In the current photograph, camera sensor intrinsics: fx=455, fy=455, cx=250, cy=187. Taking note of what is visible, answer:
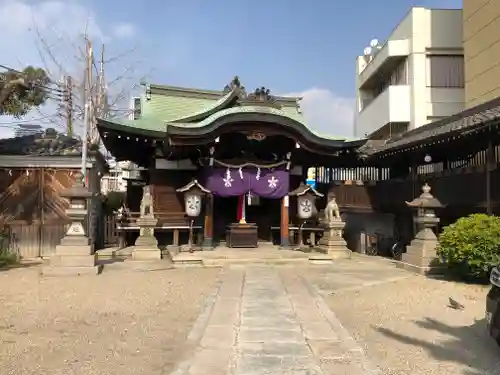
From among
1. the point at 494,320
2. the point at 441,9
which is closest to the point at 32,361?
the point at 494,320

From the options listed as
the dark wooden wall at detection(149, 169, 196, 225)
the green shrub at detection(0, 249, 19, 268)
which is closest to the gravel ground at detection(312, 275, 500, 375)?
the dark wooden wall at detection(149, 169, 196, 225)

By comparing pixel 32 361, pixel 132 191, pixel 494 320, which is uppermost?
pixel 132 191

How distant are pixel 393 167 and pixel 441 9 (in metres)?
12.1

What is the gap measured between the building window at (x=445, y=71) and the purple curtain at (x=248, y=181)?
1365 centimetres

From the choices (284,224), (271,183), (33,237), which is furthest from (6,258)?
(284,224)

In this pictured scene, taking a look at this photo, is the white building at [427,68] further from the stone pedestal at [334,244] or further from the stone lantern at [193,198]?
the stone lantern at [193,198]

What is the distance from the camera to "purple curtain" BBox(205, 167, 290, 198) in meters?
15.5

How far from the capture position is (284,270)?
12.4 metres

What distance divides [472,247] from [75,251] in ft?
29.9

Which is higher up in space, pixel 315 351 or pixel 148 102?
pixel 148 102

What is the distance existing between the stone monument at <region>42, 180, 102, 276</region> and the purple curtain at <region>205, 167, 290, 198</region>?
4.80m

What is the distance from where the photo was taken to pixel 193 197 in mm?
15281

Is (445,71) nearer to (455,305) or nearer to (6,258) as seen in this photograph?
(455,305)

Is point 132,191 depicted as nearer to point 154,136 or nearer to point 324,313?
point 154,136
